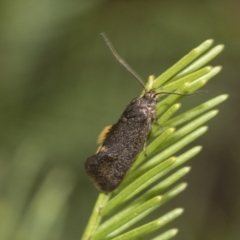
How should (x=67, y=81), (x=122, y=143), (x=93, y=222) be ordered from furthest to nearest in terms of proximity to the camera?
(x=67, y=81)
(x=122, y=143)
(x=93, y=222)

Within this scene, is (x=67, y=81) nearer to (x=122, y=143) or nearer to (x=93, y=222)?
(x=122, y=143)

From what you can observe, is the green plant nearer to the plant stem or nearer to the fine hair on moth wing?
the plant stem

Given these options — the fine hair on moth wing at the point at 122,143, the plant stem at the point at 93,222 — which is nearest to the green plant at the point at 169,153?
the plant stem at the point at 93,222

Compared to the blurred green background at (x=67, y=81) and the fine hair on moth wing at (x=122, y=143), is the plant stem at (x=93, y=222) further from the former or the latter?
the blurred green background at (x=67, y=81)

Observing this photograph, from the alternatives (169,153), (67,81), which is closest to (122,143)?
(169,153)

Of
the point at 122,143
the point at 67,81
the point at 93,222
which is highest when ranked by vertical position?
the point at 67,81

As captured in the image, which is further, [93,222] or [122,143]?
[122,143]

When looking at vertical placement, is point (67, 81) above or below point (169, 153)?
above
